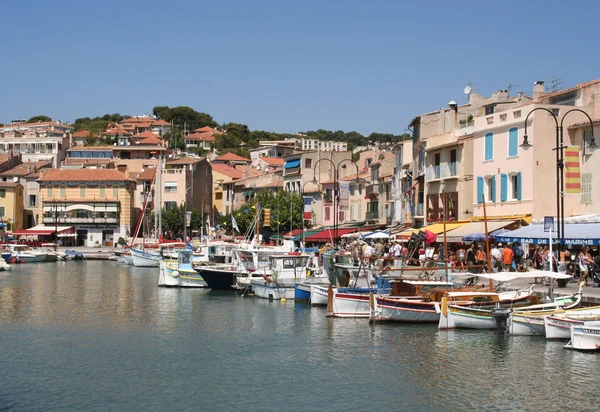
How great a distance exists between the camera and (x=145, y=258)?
8794 centimetres

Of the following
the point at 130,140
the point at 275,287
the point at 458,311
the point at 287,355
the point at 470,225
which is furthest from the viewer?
the point at 130,140

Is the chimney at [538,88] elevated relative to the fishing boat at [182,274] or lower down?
elevated

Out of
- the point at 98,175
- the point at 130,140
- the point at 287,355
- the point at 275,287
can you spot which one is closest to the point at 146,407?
the point at 287,355

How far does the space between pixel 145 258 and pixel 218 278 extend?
117ft

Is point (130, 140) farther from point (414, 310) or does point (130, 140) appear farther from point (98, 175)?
point (414, 310)

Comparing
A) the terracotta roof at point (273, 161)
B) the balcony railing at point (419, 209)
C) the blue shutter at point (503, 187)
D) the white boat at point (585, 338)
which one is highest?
the terracotta roof at point (273, 161)

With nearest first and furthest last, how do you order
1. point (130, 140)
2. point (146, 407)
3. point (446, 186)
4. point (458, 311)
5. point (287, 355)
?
point (146, 407) → point (287, 355) → point (458, 311) → point (446, 186) → point (130, 140)

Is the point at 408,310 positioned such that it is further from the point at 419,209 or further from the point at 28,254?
the point at 28,254

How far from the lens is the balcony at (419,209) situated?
63500mm

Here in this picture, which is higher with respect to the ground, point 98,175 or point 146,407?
point 98,175

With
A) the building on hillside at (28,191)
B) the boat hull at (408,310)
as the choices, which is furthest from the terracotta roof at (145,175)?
the boat hull at (408,310)

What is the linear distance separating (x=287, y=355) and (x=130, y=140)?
13499 cm

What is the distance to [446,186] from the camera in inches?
2350

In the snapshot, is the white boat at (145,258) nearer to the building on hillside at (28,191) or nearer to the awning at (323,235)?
the awning at (323,235)
